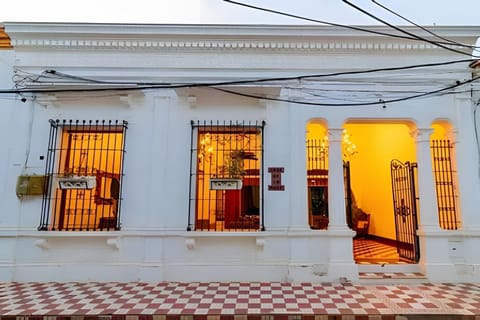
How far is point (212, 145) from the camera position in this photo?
5602 mm

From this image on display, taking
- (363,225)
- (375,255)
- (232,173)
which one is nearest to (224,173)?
(232,173)

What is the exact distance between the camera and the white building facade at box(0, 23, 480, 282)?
4961 mm

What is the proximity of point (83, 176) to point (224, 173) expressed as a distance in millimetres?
2470

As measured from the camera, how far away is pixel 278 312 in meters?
3.63

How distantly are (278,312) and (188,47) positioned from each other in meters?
4.67

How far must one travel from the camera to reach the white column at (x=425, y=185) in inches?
199

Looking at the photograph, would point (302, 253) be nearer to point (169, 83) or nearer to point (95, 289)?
point (95, 289)

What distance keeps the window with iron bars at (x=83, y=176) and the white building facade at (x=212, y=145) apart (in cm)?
3

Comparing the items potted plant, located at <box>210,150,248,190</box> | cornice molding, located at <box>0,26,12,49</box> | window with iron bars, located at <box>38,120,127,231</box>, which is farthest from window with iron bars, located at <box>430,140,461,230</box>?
cornice molding, located at <box>0,26,12,49</box>

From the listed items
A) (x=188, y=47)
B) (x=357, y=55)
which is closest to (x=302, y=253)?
(x=357, y=55)

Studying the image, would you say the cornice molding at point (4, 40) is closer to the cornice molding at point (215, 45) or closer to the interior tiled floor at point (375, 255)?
the cornice molding at point (215, 45)

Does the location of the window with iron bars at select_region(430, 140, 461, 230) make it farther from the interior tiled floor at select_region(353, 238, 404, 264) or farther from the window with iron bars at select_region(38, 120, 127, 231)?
the window with iron bars at select_region(38, 120, 127, 231)

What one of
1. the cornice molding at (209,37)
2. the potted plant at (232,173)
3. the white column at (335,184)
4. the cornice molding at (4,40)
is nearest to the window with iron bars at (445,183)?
the white column at (335,184)

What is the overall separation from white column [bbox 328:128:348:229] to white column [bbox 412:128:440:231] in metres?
1.40
